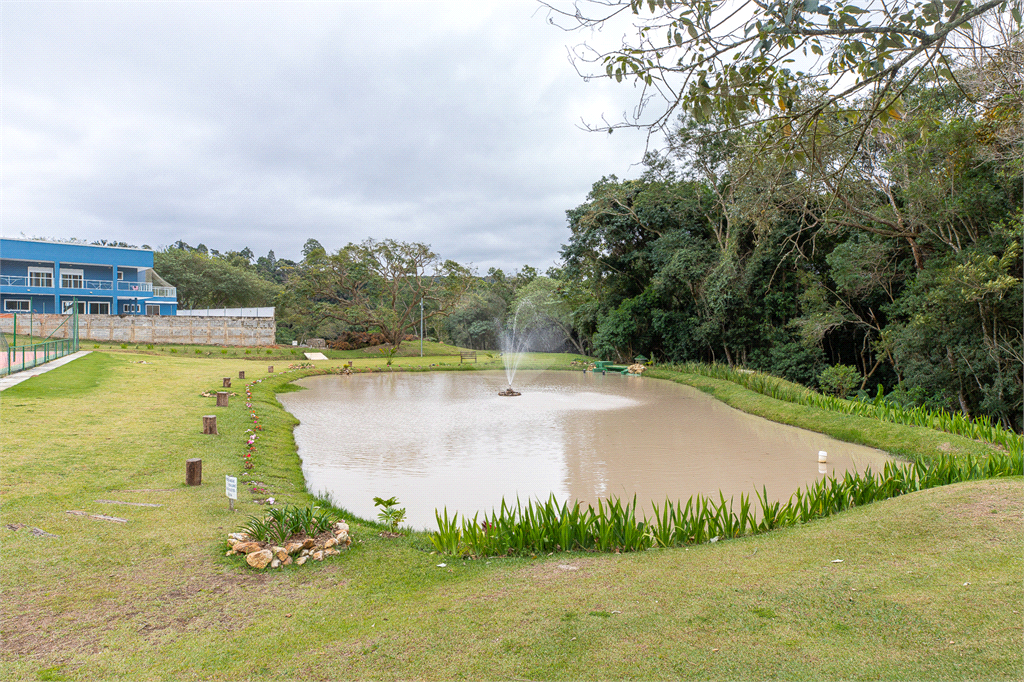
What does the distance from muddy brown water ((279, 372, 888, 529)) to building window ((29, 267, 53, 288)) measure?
31.3 meters

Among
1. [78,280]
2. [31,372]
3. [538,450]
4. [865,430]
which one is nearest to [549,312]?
[865,430]

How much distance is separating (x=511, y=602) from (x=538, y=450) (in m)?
7.16

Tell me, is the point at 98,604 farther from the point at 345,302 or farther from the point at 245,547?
the point at 345,302

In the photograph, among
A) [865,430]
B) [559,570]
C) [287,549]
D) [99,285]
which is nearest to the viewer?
[559,570]

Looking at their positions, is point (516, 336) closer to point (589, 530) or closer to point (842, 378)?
point (842, 378)

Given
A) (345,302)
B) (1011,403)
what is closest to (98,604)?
(1011,403)

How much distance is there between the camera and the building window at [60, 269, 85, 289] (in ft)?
129

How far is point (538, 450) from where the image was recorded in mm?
11219

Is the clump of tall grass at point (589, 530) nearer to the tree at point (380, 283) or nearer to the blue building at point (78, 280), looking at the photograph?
the tree at point (380, 283)

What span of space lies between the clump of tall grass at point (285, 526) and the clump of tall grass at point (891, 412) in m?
8.68

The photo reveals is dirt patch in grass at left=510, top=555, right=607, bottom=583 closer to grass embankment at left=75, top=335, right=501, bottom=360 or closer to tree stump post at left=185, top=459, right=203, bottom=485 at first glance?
tree stump post at left=185, top=459, right=203, bottom=485

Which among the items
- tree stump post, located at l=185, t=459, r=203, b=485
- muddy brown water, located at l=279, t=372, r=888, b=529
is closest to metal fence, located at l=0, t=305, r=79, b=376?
muddy brown water, located at l=279, t=372, r=888, b=529

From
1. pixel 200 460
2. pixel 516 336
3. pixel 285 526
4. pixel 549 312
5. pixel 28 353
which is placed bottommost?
pixel 285 526

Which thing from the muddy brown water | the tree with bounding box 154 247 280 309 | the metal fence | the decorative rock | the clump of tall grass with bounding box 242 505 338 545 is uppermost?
the tree with bounding box 154 247 280 309
